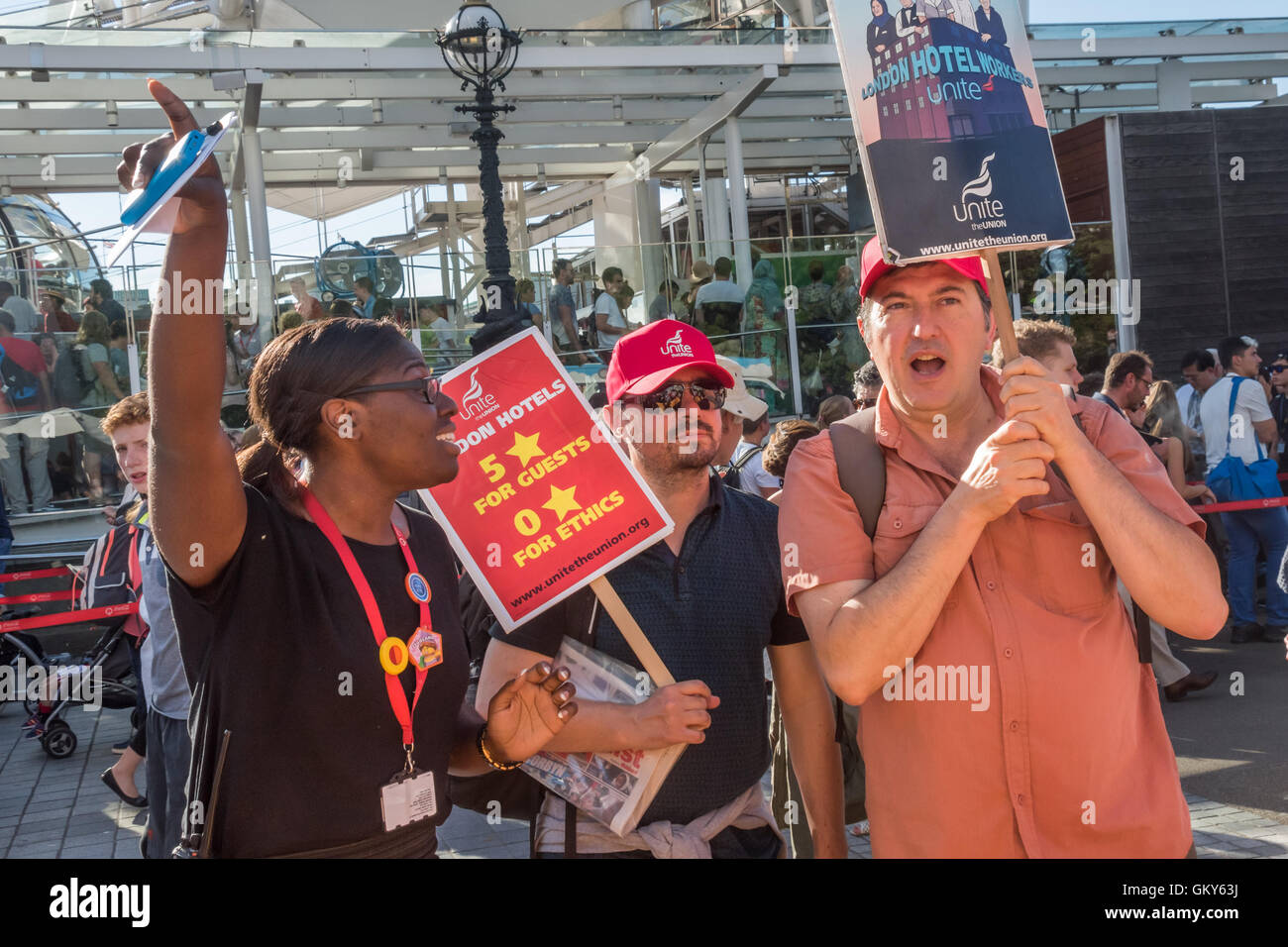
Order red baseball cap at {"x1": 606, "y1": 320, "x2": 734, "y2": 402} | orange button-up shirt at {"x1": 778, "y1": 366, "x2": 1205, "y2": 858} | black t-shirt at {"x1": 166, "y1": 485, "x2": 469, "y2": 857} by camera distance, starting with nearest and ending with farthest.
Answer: black t-shirt at {"x1": 166, "y1": 485, "x2": 469, "y2": 857}, orange button-up shirt at {"x1": 778, "y1": 366, "x2": 1205, "y2": 858}, red baseball cap at {"x1": 606, "y1": 320, "x2": 734, "y2": 402}

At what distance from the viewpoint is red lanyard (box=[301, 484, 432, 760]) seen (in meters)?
2.33

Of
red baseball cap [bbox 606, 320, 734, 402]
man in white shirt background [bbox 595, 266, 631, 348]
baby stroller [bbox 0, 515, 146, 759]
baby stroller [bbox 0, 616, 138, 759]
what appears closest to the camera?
red baseball cap [bbox 606, 320, 734, 402]

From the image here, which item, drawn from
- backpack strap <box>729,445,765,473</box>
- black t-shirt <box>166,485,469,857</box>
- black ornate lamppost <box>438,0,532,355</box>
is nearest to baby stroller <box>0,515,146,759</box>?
black ornate lamppost <box>438,0,532,355</box>

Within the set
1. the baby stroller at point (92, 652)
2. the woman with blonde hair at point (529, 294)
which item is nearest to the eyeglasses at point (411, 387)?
the baby stroller at point (92, 652)

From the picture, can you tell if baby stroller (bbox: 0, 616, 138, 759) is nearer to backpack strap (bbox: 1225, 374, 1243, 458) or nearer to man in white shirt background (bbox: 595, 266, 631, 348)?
man in white shirt background (bbox: 595, 266, 631, 348)

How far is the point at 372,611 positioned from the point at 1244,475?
970cm

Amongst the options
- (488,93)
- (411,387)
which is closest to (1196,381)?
(488,93)

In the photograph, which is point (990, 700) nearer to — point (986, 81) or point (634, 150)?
point (986, 81)

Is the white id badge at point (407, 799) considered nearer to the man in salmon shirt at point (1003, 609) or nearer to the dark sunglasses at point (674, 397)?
the man in salmon shirt at point (1003, 609)

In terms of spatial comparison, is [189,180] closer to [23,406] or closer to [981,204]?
[981,204]

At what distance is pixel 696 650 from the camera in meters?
3.00

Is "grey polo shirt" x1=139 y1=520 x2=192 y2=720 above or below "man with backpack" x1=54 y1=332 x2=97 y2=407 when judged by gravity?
below

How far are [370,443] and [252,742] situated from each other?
2.04ft
